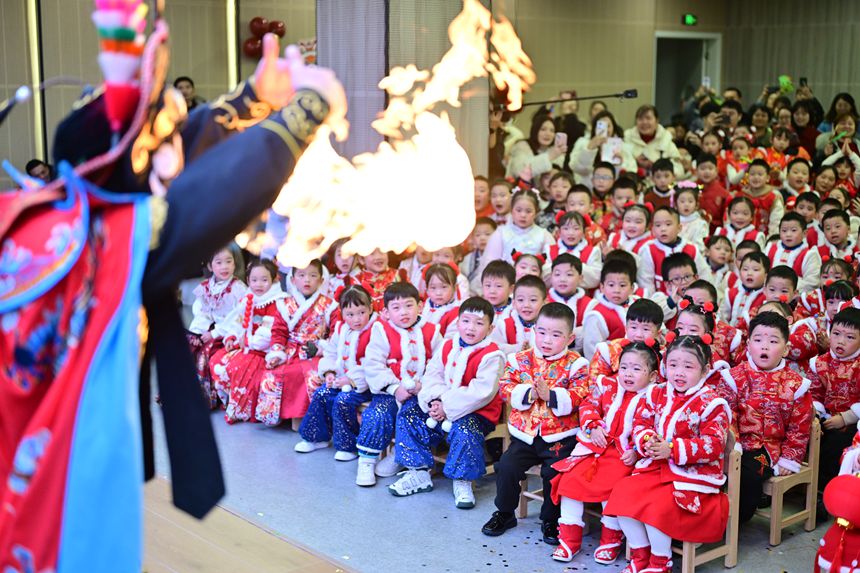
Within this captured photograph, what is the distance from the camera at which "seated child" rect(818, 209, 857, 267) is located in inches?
230

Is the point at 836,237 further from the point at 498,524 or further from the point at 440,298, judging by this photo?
the point at 498,524

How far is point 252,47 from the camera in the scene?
9047 mm

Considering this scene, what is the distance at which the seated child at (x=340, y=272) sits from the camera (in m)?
5.58

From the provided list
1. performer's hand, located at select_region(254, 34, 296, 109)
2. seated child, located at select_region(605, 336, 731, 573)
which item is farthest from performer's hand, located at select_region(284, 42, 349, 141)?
seated child, located at select_region(605, 336, 731, 573)

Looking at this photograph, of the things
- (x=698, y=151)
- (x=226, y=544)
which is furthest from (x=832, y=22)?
(x=226, y=544)

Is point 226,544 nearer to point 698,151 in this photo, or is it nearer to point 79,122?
point 79,122

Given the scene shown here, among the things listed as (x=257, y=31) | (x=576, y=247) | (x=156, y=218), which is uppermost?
(x=257, y=31)

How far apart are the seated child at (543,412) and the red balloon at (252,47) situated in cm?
572

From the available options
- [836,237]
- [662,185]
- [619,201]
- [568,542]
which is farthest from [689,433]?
[662,185]

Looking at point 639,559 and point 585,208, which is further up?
point 585,208

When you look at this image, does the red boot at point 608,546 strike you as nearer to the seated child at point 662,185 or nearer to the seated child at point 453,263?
the seated child at point 453,263

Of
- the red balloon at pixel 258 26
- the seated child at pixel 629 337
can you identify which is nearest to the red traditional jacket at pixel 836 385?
the seated child at pixel 629 337

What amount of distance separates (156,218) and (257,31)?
26.4ft

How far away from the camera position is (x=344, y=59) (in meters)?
6.19
